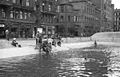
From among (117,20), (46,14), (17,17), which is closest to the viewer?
(17,17)

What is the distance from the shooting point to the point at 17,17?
60.0 m

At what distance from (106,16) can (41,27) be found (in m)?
75.7

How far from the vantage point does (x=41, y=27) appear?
71.2 meters

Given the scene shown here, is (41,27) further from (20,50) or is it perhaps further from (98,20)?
(98,20)

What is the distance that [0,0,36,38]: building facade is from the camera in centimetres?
5491

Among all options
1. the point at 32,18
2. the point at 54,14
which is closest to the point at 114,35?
the point at 54,14

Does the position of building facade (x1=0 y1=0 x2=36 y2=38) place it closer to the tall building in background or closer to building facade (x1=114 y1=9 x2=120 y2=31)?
the tall building in background

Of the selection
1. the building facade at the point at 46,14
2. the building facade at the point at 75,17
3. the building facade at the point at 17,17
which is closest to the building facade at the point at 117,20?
the building facade at the point at 75,17

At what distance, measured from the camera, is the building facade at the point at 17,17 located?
54906mm

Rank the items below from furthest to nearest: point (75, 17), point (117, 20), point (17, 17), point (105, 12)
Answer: point (117, 20) → point (105, 12) → point (75, 17) → point (17, 17)

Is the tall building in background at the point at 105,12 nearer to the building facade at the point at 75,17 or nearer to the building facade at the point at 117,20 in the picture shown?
the building facade at the point at 117,20

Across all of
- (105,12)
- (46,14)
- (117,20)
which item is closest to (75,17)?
(46,14)

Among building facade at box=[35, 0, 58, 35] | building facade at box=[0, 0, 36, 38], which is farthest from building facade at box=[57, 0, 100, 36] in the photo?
building facade at box=[0, 0, 36, 38]

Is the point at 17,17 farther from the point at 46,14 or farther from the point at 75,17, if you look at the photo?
the point at 75,17
